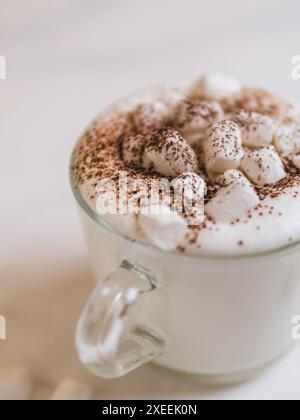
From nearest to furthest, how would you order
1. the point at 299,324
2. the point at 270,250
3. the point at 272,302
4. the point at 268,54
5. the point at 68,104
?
the point at 270,250 < the point at 272,302 < the point at 299,324 < the point at 68,104 < the point at 268,54

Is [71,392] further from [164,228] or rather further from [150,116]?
[150,116]

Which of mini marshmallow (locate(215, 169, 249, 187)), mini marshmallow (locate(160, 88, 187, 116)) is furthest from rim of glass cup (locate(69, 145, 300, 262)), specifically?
mini marshmallow (locate(160, 88, 187, 116))

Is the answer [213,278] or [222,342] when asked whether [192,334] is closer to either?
[222,342]

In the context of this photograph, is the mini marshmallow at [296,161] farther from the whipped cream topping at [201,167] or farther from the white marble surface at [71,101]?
the white marble surface at [71,101]

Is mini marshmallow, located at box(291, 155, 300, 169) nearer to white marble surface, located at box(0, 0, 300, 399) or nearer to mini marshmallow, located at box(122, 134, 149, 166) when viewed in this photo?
mini marshmallow, located at box(122, 134, 149, 166)

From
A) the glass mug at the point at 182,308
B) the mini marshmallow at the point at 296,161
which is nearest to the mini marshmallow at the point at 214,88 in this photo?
the mini marshmallow at the point at 296,161

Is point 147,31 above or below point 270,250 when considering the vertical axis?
above

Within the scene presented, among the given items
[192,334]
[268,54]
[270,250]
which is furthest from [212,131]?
[268,54]

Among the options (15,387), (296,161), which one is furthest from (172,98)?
(15,387)
